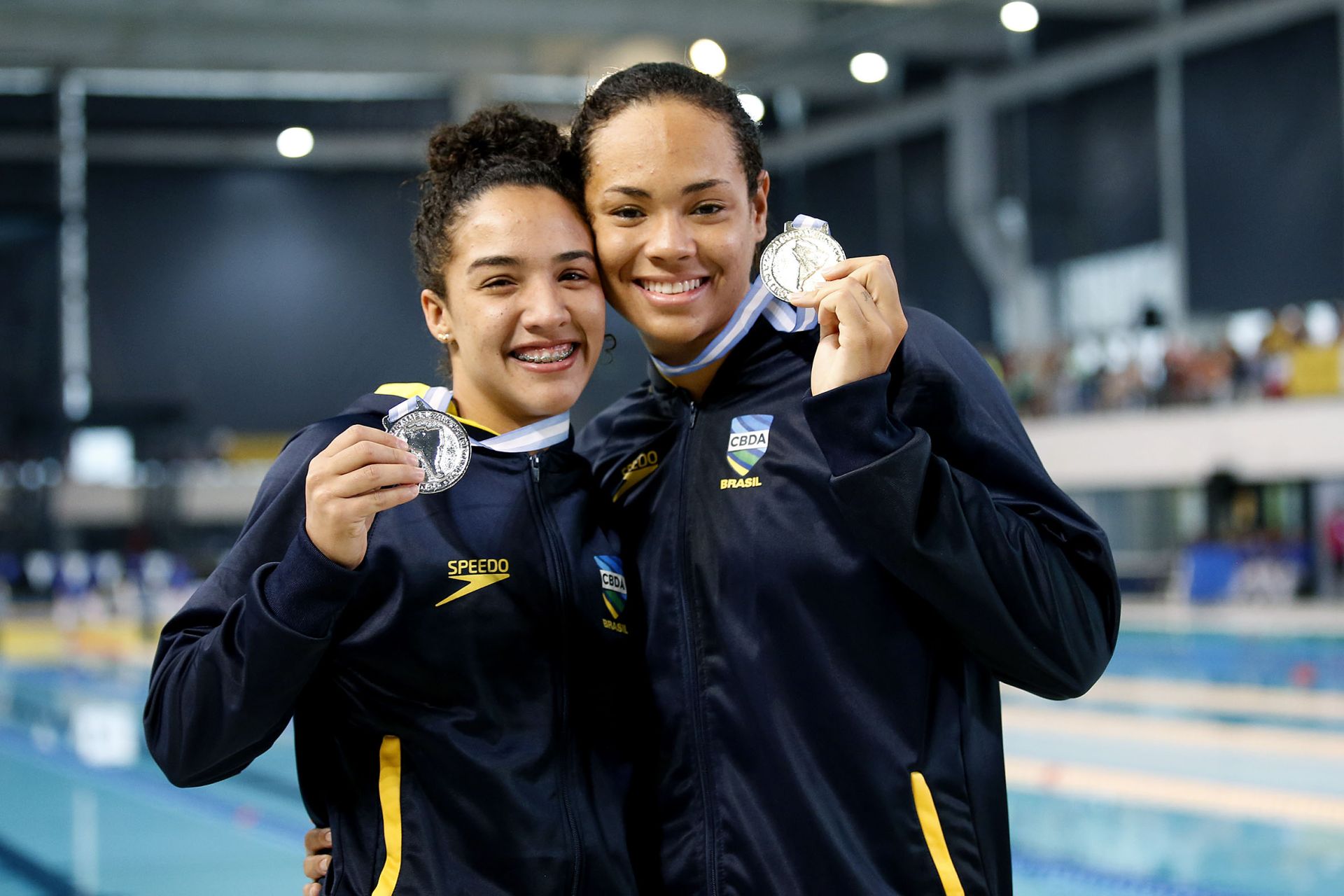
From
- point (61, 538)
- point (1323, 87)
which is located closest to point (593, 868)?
point (1323, 87)

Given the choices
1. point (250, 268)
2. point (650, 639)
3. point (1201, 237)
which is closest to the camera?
point (650, 639)

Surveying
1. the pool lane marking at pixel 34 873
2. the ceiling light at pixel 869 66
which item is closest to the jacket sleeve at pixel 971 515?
the pool lane marking at pixel 34 873

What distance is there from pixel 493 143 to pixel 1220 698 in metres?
8.85

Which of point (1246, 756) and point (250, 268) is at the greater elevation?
point (250, 268)

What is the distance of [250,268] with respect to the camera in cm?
2806

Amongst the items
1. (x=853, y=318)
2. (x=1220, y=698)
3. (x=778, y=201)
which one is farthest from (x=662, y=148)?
(x=778, y=201)

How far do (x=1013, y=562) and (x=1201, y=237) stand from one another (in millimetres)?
20565

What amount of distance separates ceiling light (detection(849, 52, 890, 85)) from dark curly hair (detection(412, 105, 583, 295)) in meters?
21.8

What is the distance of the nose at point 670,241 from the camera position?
197 centimetres

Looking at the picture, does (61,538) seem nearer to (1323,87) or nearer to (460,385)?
(1323,87)

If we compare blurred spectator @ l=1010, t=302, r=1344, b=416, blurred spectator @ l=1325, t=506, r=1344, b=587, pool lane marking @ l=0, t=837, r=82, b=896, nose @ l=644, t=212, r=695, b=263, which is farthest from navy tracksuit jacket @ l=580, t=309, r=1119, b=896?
blurred spectator @ l=1325, t=506, r=1344, b=587

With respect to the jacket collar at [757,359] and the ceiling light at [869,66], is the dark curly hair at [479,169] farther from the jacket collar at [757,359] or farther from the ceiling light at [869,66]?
the ceiling light at [869,66]

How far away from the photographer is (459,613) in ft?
6.13

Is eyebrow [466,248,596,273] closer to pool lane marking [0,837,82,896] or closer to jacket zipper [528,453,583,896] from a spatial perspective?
jacket zipper [528,453,583,896]
